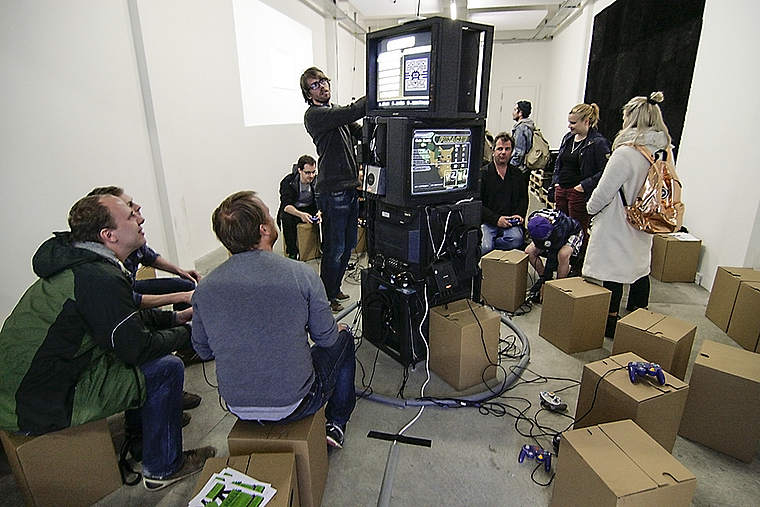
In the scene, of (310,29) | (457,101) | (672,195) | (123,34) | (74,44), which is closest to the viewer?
(457,101)

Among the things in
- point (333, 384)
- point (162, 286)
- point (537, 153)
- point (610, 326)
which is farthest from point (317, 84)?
point (537, 153)

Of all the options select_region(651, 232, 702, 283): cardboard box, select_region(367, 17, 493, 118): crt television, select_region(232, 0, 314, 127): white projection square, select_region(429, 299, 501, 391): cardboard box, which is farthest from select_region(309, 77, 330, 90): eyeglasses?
select_region(651, 232, 702, 283): cardboard box

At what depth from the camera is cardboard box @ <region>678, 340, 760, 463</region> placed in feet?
5.37

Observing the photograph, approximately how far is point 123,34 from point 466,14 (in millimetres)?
6111

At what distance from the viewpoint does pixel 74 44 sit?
97.7 inches

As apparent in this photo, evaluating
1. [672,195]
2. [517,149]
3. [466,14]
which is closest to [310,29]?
[466,14]

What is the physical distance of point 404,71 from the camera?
2.04m

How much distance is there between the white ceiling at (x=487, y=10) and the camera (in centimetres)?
666

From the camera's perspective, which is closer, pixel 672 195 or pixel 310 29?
pixel 672 195

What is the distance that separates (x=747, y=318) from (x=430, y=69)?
2275 mm

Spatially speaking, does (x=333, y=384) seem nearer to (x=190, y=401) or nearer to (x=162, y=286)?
(x=190, y=401)

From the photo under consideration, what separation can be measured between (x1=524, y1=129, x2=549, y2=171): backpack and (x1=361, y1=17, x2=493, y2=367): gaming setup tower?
331 centimetres

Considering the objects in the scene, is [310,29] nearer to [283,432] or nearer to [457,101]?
[457,101]

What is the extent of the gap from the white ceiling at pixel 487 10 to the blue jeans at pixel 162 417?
6397 millimetres
